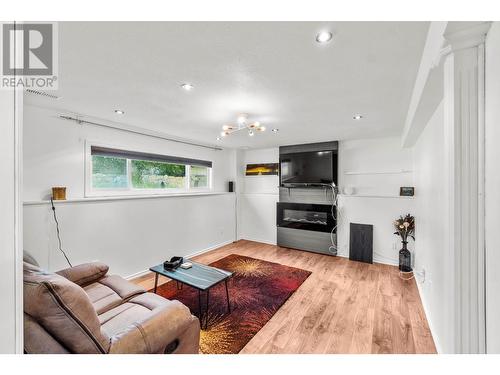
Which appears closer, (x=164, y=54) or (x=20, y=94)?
(x=20, y=94)

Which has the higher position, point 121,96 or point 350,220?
point 121,96

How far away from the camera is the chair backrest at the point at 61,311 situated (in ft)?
Answer: 3.30

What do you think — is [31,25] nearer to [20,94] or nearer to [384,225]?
[20,94]

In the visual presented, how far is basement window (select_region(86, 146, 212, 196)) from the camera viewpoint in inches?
115

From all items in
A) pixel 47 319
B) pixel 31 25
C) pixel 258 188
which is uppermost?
pixel 31 25

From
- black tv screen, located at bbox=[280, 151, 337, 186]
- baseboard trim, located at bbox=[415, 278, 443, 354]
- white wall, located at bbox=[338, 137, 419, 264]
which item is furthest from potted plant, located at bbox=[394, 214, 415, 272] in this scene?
black tv screen, located at bbox=[280, 151, 337, 186]

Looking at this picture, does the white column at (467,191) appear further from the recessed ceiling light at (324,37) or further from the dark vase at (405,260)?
the dark vase at (405,260)

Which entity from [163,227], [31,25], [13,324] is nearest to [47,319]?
[13,324]

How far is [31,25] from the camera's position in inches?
42.6

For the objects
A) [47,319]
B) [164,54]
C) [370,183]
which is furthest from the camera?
[370,183]

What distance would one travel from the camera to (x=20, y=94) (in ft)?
1.89

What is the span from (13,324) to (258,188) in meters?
4.81

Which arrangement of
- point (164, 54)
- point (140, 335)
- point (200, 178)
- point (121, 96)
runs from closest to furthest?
1. point (140, 335)
2. point (164, 54)
3. point (121, 96)
4. point (200, 178)

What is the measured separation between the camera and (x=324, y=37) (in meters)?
1.20
